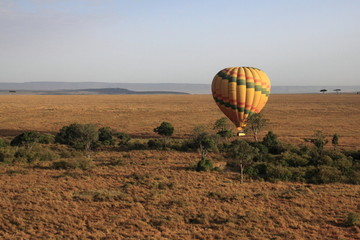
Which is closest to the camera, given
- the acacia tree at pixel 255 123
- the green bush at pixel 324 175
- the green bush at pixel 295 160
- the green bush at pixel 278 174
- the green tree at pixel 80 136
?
the green bush at pixel 324 175

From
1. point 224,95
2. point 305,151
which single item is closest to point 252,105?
point 224,95

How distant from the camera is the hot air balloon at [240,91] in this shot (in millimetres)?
30281

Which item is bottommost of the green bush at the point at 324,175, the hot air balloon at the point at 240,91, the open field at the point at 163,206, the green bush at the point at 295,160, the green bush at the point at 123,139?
the open field at the point at 163,206

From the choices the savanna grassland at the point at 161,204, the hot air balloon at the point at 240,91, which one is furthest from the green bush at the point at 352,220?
the hot air balloon at the point at 240,91

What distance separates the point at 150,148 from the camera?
34.6 m

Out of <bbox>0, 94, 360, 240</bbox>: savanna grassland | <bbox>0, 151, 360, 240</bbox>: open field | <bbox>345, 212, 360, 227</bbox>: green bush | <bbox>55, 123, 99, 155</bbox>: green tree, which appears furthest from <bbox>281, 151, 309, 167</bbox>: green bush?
<bbox>55, 123, 99, 155</bbox>: green tree

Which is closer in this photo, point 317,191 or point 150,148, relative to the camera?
point 317,191

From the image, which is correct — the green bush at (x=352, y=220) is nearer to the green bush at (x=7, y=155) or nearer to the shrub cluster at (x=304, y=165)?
the shrub cluster at (x=304, y=165)

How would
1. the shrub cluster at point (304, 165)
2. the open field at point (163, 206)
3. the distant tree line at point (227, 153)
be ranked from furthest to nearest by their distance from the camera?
the distant tree line at point (227, 153) < the shrub cluster at point (304, 165) < the open field at point (163, 206)

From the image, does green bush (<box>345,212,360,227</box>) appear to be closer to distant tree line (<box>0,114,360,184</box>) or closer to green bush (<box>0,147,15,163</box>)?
distant tree line (<box>0,114,360,184</box>)

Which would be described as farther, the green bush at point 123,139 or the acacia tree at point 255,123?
the acacia tree at point 255,123

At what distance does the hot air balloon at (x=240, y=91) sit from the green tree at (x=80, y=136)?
1238cm

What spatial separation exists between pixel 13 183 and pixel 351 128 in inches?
1804

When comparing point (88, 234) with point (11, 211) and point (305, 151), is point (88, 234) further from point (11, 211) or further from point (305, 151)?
point (305, 151)
